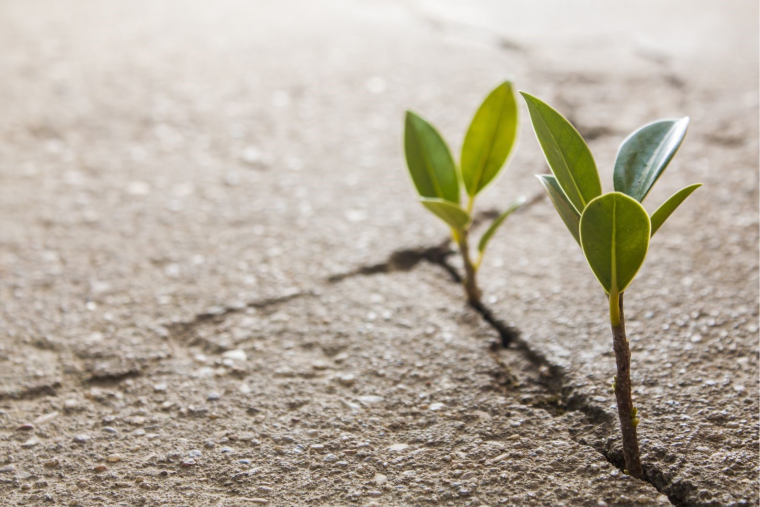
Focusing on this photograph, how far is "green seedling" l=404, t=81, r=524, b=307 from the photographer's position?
1169 millimetres

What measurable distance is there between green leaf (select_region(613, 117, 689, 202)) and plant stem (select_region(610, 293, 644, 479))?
0.14 metres

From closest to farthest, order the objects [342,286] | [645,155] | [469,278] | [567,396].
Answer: [645,155] → [567,396] → [469,278] → [342,286]

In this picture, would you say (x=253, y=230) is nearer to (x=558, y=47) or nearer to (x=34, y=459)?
(x=34, y=459)

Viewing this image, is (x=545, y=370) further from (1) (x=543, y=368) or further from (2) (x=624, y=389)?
(2) (x=624, y=389)

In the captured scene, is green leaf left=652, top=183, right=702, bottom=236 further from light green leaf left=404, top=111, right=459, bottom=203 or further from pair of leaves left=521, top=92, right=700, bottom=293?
light green leaf left=404, top=111, right=459, bottom=203

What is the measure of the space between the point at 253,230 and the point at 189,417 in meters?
0.60

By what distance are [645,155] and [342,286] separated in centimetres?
71

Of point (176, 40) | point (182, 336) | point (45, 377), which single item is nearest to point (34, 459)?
point (45, 377)

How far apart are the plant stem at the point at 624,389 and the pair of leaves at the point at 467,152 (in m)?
0.37

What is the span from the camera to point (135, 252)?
1.56 meters

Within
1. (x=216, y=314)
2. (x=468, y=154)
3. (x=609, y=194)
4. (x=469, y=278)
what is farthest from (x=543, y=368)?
(x=216, y=314)

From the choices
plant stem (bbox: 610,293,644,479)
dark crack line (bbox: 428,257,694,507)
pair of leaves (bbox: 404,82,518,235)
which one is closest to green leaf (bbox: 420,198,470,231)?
pair of leaves (bbox: 404,82,518,235)

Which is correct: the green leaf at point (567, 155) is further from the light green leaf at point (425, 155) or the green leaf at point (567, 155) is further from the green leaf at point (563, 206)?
the light green leaf at point (425, 155)

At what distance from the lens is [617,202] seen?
0.77m
